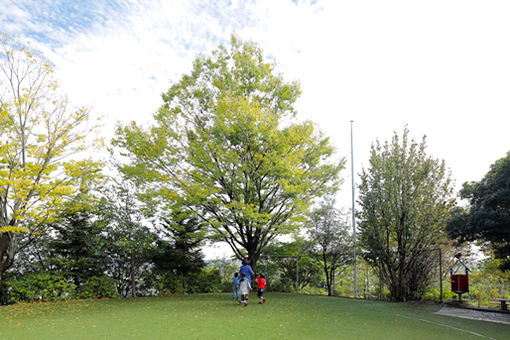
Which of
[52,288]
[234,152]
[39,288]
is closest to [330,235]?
[234,152]

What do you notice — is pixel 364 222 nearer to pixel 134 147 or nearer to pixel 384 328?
pixel 384 328

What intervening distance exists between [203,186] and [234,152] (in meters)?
2.03

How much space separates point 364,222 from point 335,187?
7.46 ft

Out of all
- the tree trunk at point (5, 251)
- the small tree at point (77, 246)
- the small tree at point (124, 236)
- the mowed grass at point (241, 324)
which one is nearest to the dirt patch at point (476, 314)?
the mowed grass at point (241, 324)

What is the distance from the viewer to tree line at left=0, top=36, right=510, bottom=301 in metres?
13.9

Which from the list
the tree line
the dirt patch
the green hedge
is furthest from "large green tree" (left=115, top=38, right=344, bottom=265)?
the dirt patch

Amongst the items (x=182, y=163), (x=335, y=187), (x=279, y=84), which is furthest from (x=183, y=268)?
(x=279, y=84)

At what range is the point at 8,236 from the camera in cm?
1390

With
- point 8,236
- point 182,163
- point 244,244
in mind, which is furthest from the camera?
point 244,244

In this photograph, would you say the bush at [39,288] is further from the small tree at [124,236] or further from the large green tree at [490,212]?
the large green tree at [490,212]

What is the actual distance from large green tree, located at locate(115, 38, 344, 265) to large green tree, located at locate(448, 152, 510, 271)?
6112mm

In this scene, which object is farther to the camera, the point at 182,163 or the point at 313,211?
the point at 313,211

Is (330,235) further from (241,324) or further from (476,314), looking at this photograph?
(241,324)

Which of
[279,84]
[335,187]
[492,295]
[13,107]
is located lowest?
[492,295]
